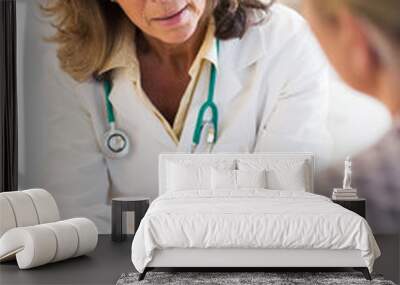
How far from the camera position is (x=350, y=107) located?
5.93 meters

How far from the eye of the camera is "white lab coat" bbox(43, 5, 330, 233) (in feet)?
19.2

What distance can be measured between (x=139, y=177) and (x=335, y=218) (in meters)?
2.25

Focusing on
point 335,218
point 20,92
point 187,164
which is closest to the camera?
point 335,218

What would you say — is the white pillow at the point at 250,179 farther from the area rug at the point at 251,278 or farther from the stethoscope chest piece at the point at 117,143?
the area rug at the point at 251,278

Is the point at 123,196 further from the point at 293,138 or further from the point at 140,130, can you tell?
the point at 293,138

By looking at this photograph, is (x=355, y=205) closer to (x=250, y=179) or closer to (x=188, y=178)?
(x=250, y=179)

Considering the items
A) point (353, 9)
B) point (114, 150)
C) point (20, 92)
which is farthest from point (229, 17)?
point (20, 92)

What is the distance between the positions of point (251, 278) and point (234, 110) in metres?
1.98

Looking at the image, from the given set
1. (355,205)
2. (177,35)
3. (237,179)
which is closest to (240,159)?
(237,179)

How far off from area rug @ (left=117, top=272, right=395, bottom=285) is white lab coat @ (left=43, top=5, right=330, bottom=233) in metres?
1.69

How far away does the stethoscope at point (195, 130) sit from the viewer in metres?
5.85

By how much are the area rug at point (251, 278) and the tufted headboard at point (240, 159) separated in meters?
1.48

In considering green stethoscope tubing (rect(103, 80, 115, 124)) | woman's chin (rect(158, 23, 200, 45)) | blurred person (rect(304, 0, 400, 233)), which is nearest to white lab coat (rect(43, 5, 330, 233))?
green stethoscope tubing (rect(103, 80, 115, 124))

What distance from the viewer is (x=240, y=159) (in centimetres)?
575
